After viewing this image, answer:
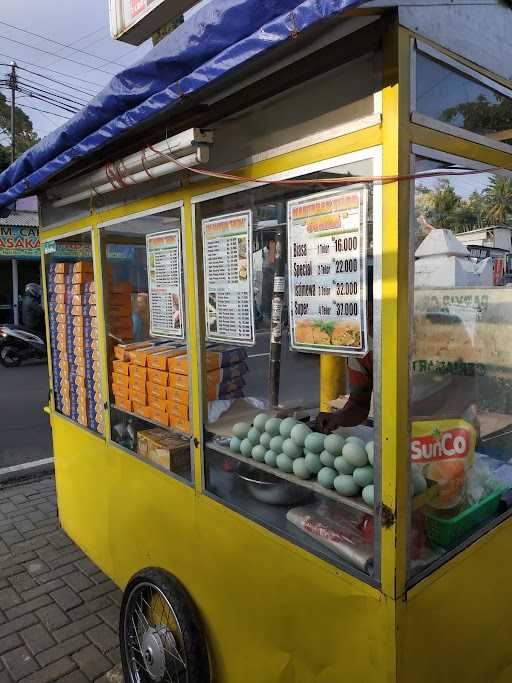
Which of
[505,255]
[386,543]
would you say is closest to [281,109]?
[505,255]

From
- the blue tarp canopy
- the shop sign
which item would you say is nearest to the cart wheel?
the blue tarp canopy

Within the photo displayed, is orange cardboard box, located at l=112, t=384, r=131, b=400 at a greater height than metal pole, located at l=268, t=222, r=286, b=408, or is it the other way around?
metal pole, located at l=268, t=222, r=286, b=408

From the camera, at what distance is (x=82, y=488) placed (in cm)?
339

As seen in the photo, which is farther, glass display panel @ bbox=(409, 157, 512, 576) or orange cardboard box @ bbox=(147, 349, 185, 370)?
orange cardboard box @ bbox=(147, 349, 185, 370)

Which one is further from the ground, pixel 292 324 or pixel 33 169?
pixel 33 169

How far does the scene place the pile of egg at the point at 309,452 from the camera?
1.64 meters

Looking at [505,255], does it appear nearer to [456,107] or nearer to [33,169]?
[456,107]

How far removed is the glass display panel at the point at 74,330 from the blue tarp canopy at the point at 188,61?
0.91 metres

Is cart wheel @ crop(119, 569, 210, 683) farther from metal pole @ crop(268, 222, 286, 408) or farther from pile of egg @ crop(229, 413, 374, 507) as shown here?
metal pole @ crop(268, 222, 286, 408)

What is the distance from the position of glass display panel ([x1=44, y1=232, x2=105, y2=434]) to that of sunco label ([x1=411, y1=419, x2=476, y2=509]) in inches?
81.6

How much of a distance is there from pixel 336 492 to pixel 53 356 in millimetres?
2890

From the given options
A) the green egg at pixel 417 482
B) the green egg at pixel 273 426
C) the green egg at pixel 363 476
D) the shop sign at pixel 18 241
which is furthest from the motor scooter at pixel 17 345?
the green egg at pixel 417 482

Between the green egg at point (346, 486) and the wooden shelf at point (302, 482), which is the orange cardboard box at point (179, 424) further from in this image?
the green egg at point (346, 486)

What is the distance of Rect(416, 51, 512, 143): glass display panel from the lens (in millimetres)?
1396
